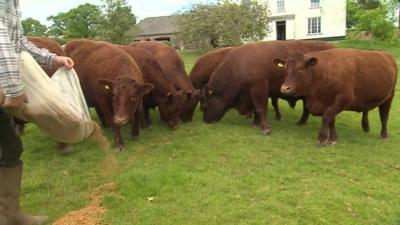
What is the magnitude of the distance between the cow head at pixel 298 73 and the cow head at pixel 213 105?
2220mm

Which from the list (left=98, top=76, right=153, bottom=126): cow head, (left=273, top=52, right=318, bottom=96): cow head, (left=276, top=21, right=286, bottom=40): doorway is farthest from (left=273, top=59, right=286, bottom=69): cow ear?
(left=276, top=21, right=286, bottom=40): doorway

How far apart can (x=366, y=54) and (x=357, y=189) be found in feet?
12.9

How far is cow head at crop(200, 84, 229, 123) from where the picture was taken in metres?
10.8

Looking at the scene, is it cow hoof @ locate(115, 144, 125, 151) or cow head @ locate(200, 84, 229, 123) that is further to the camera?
cow head @ locate(200, 84, 229, 123)

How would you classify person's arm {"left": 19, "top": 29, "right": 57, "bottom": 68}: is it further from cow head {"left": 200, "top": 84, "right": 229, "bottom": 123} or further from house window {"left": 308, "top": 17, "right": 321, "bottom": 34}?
house window {"left": 308, "top": 17, "right": 321, "bottom": 34}

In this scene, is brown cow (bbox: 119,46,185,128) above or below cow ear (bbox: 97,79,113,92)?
below

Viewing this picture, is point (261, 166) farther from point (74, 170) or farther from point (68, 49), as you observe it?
point (68, 49)

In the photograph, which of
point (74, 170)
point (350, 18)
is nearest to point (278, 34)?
point (350, 18)

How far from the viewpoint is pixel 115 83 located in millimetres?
8125

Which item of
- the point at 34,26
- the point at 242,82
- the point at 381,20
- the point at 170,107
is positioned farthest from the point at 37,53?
the point at 34,26

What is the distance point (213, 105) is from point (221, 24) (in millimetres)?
29679

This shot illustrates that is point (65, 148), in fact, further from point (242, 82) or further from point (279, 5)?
point (279, 5)

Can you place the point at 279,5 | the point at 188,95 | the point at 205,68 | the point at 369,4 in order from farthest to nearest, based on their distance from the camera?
the point at 369,4
the point at 279,5
the point at 205,68
the point at 188,95

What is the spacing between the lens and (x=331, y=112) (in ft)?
28.7
